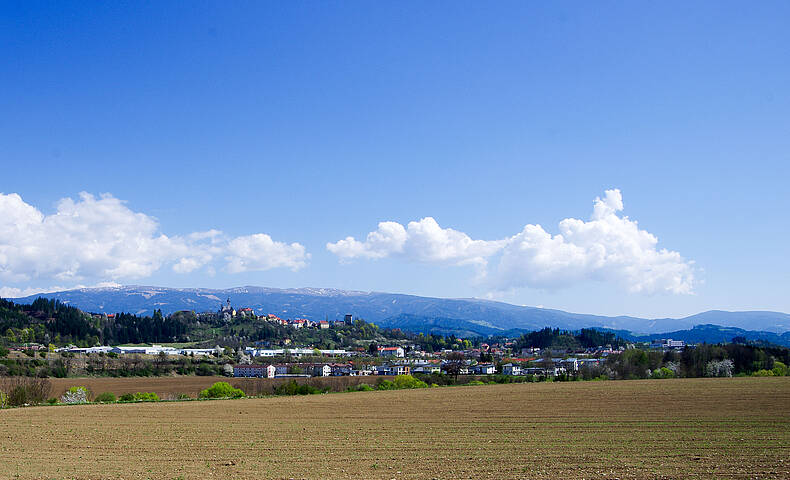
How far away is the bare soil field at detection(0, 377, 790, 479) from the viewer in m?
22.2

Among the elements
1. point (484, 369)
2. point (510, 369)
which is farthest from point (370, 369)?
point (510, 369)

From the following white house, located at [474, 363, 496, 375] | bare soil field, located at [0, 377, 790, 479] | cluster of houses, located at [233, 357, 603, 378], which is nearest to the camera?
bare soil field, located at [0, 377, 790, 479]

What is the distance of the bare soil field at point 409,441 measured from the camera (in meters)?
22.2

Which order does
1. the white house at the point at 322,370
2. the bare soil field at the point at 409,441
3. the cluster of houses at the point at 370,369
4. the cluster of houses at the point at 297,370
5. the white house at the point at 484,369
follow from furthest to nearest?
the white house at the point at 484,369, the white house at the point at 322,370, the cluster of houses at the point at 370,369, the cluster of houses at the point at 297,370, the bare soil field at the point at 409,441

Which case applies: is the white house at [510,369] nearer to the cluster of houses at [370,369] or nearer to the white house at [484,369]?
the cluster of houses at [370,369]

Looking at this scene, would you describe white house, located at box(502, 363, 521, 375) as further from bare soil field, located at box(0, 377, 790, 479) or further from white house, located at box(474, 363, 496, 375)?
bare soil field, located at box(0, 377, 790, 479)

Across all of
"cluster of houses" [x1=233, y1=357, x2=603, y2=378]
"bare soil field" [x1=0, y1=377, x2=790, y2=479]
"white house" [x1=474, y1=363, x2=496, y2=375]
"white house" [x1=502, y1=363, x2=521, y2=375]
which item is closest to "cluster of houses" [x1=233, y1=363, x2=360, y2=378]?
"cluster of houses" [x1=233, y1=357, x2=603, y2=378]

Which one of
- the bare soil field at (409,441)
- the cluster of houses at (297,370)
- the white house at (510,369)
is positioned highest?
the bare soil field at (409,441)

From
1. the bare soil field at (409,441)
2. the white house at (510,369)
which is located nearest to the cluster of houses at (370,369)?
the white house at (510,369)

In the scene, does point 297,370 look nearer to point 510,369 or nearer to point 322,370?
point 322,370

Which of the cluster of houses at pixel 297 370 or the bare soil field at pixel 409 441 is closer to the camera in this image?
the bare soil field at pixel 409 441

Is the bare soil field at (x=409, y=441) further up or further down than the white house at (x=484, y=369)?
further up

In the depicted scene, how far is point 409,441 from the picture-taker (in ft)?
100

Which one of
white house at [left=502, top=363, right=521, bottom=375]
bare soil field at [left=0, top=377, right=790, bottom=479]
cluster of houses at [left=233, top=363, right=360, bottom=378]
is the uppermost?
bare soil field at [left=0, top=377, right=790, bottom=479]
